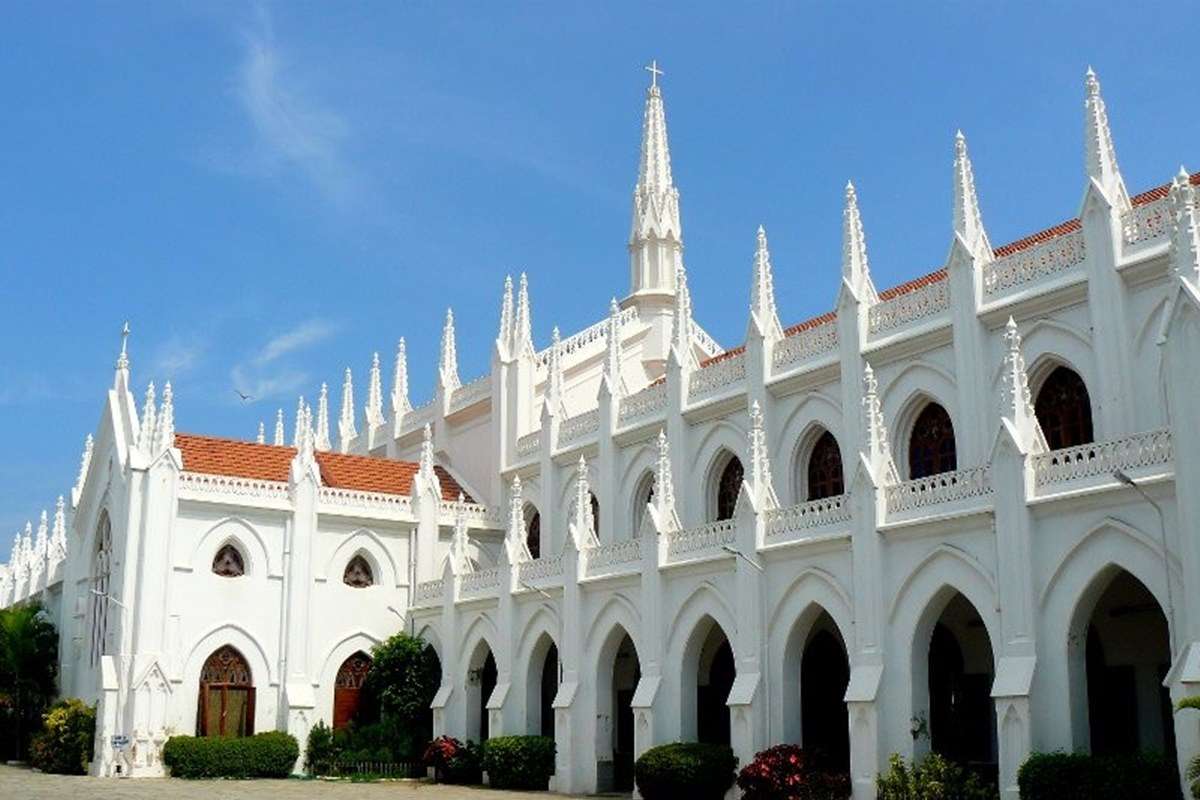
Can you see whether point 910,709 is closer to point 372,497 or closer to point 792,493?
point 792,493

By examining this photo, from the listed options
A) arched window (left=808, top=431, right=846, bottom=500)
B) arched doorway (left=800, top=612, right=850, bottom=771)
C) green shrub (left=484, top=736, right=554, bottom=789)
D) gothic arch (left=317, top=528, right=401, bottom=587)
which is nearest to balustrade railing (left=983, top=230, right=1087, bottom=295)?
arched window (left=808, top=431, right=846, bottom=500)

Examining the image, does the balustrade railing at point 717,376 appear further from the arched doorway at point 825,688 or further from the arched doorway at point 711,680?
the arched doorway at point 825,688

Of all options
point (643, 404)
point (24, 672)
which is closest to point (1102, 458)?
point (643, 404)

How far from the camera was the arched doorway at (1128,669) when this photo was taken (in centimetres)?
2347

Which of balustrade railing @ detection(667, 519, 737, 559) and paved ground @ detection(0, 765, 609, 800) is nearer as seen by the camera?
paved ground @ detection(0, 765, 609, 800)

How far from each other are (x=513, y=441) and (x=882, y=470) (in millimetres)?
19515

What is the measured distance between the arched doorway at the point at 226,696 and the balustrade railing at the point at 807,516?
16.7 meters

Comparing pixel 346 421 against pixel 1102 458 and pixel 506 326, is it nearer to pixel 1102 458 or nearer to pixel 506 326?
pixel 506 326

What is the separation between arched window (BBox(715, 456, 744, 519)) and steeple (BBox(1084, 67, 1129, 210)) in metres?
12.1

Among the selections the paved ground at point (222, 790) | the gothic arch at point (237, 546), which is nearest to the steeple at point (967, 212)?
the paved ground at point (222, 790)

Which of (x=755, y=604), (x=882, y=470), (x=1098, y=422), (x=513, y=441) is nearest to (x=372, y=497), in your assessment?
A: (x=513, y=441)

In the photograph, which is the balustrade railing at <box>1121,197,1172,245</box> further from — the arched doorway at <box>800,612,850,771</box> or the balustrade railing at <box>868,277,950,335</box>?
the arched doorway at <box>800,612,850,771</box>

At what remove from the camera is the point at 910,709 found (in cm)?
2309

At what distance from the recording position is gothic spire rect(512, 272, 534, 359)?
42.7 meters
